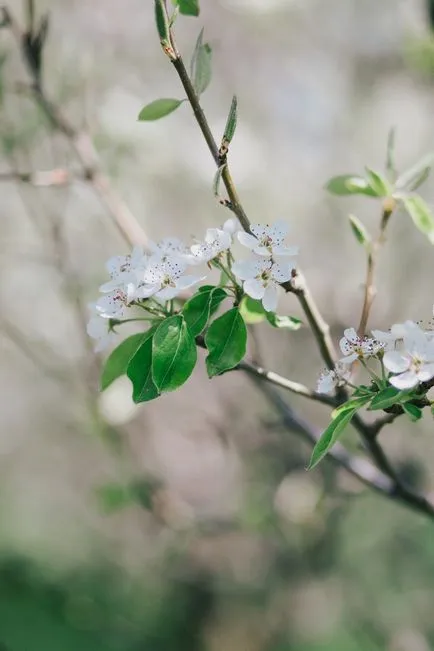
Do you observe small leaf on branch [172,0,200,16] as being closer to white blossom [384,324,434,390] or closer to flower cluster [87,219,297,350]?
flower cluster [87,219,297,350]

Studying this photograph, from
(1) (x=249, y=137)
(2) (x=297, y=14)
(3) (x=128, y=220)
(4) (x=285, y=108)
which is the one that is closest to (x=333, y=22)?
(2) (x=297, y=14)

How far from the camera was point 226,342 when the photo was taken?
44cm

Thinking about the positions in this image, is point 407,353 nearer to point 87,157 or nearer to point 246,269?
point 246,269

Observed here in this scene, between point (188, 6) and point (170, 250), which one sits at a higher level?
point (188, 6)

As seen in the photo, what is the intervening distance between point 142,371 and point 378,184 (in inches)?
9.2

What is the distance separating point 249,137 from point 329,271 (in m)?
0.43

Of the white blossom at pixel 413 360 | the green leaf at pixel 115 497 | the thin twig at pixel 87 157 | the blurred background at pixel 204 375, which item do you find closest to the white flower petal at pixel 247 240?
the white blossom at pixel 413 360

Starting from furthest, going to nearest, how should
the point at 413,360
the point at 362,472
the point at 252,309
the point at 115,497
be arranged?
the point at 115,497
the point at 362,472
the point at 252,309
the point at 413,360

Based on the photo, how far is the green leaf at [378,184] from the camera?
0.54m

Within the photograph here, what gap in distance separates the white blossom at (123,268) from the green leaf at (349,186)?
6.8 inches

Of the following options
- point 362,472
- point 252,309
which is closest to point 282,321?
point 252,309

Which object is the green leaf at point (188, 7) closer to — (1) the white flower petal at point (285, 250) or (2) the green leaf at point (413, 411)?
(1) the white flower petal at point (285, 250)

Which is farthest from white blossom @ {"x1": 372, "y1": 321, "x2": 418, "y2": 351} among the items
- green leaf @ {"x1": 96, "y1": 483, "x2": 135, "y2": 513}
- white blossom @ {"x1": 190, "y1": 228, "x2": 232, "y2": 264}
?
green leaf @ {"x1": 96, "y1": 483, "x2": 135, "y2": 513}

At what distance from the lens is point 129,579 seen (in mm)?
1923
